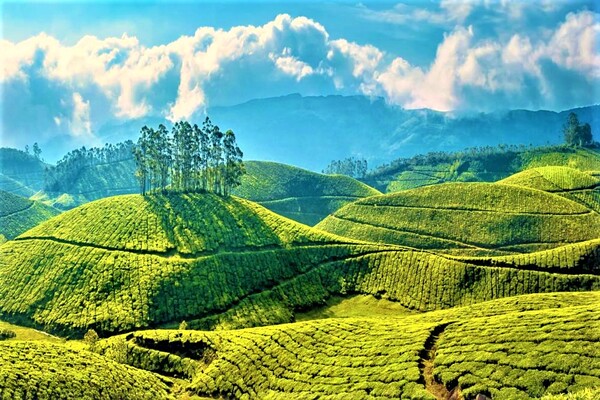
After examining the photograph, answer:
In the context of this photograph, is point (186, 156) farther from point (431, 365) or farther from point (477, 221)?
point (431, 365)

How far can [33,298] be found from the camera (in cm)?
11144

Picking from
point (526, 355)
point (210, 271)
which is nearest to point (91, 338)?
point (210, 271)

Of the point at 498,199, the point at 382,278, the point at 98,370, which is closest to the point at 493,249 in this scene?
the point at 498,199

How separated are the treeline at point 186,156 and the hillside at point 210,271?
75.2 feet

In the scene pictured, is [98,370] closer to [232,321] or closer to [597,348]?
[232,321]

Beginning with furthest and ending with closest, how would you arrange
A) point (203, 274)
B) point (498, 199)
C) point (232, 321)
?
point (498, 199) → point (203, 274) → point (232, 321)

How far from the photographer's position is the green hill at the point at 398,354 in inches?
2199

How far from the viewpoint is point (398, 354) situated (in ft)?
223

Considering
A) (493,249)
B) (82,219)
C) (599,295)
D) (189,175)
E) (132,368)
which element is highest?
(189,175)

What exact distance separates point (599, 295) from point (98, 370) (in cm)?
7917

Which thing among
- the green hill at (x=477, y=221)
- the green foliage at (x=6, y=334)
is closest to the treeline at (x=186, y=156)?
the green hill at (x=477, y=221)

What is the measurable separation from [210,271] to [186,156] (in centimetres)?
5917

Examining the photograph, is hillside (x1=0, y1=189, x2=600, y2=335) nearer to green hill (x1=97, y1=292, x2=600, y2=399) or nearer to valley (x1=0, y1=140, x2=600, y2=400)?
valley (x1=0, y1=140, x2=600, y2=400)

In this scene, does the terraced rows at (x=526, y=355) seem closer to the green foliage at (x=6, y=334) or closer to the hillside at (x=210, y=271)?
the hillside at (x=210, y=271)
